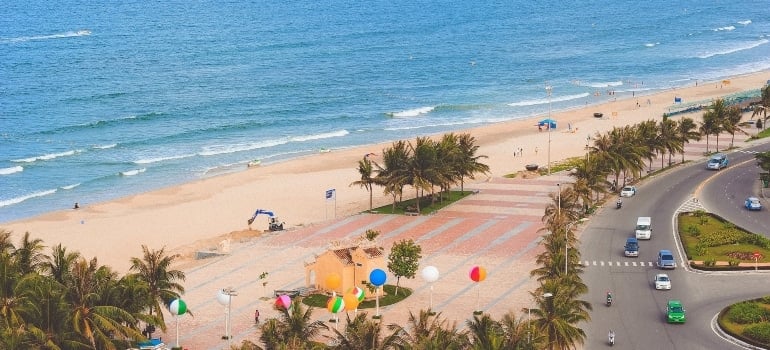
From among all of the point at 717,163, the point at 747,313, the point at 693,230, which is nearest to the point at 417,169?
the point at 693,230

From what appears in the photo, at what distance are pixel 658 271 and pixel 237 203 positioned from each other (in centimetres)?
3493

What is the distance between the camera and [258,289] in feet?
189

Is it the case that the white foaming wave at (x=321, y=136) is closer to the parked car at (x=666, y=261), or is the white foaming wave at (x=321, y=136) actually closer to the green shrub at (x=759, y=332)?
the parked car at (x=666, y=261)

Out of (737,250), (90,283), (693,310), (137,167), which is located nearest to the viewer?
(90,283)

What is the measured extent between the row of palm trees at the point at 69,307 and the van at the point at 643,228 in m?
31.3

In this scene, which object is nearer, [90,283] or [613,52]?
[90,283]

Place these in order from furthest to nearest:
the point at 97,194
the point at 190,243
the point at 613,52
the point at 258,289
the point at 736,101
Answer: the point at 613,52
the point at 736,101
the point at 97,194
the point at 190,243
the point at 258,289

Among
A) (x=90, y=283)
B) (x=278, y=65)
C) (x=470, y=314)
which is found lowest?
(x=470, y=314)

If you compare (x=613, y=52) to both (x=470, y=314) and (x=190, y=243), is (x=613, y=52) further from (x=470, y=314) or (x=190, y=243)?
(x=470, y=314)

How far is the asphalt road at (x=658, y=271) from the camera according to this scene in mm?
49378

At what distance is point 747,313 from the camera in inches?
1991

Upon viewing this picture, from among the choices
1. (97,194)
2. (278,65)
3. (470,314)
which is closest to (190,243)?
(97,194)

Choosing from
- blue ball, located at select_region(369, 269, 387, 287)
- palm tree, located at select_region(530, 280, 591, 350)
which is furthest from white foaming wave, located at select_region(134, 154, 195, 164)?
palm tree, located at select_region(530, 280, 591, 350)

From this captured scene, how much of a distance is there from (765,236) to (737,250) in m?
4.32
